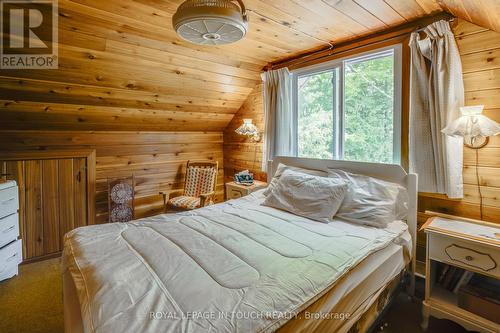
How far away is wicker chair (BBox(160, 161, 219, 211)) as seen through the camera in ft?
11.2

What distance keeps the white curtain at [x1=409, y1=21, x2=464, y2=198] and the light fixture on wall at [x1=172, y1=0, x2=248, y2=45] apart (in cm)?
153

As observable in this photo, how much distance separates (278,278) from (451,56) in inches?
79.5

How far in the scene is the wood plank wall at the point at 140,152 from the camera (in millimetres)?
2949

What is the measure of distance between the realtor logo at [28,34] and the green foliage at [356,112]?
248cm

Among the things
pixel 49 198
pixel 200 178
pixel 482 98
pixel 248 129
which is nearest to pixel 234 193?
pixel 200 178

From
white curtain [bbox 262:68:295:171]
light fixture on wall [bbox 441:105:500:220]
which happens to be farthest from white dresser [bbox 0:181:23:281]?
light fixture on wall [bbox 441:105:500:220]

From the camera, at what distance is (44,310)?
2037 mm

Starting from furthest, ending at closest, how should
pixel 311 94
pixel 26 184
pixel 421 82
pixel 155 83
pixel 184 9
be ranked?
pixel 311 94, pixel 155 83, pixel 26 184, pixel 421 82, pixel 184 9

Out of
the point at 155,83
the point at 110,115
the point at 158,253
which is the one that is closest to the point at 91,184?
the point at 110,115

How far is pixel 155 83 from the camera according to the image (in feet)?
9.92

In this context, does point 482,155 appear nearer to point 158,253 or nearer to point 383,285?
point 383,285

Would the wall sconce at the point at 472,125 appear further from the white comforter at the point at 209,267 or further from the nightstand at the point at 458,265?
the white comforter at the point at 209,267

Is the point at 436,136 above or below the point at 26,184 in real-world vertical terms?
above

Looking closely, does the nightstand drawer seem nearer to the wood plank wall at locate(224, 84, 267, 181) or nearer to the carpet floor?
the wood plank wall at locate(224, 84, 267, 181)
